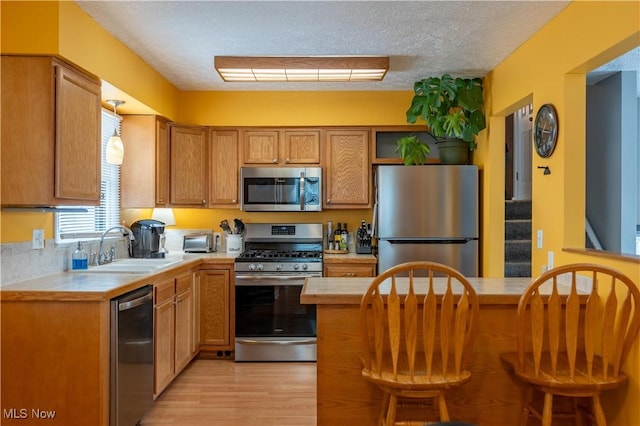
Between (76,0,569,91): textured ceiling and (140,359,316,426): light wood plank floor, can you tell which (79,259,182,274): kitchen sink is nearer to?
(140,359,316,426): light wood plank floor

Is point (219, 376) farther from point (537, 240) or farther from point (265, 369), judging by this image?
point (537, 240)

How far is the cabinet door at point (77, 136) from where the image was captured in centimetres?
240

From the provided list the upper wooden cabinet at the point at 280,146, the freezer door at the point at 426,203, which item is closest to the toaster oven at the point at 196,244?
the upper wooden cabinet at the point at 280,146

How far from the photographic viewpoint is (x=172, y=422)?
2764 mm

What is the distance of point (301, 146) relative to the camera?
170 inches

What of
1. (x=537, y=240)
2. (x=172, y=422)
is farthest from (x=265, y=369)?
(x=537, y=240)

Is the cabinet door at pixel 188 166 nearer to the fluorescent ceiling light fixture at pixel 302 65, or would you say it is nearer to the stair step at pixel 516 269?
the fluorescent ceiling light fixture at pixel 302 65

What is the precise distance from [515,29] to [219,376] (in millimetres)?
3320

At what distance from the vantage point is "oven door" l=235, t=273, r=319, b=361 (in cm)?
388

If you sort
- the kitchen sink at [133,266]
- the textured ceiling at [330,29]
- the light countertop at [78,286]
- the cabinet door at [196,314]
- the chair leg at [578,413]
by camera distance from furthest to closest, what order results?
the cabinet door at [196,314] → the kitchen sink at [133,266] → the textured ceiling at [330,29] → the light countertop at [78,286] → the chair leg at [578,413]

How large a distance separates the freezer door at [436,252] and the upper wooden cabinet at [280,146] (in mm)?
1138

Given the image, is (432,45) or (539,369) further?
(432,45)

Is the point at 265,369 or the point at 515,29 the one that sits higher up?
the point at 515,29

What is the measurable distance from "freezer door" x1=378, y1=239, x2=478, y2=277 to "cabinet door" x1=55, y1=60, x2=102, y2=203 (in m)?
2.27
